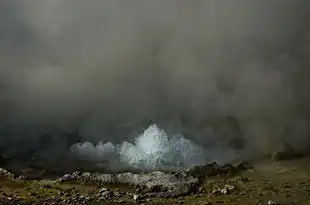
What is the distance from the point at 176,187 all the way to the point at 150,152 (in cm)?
76

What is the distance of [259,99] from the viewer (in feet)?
21.1

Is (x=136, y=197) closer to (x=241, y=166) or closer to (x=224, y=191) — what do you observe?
(x=224, y=191)

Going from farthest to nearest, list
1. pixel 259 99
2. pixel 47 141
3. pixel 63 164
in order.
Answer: pixel 259 99 < pixel 47 141 < pixel 63 164

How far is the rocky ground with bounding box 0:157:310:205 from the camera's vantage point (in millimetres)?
4863

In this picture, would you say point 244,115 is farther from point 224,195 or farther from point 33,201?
point 33,201

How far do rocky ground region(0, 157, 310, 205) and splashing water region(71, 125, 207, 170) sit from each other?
0.26m

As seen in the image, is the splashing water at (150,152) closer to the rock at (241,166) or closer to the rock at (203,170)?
the rock at (203,170)

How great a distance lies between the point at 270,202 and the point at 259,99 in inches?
73.0

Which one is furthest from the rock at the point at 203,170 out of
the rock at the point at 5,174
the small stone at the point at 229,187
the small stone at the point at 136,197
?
the rock at the point at 5,174

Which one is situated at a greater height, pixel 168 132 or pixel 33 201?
pixel 168 132

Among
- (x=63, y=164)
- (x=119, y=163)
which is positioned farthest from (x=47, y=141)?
(x=119, y=163)

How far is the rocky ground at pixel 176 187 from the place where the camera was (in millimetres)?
4863

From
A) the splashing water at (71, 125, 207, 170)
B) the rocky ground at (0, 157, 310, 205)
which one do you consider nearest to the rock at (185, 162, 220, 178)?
the rocky ground at (0, 157, 310, 205)

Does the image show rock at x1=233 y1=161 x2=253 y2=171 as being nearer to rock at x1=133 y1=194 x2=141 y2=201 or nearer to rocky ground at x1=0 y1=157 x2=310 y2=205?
rocky ground at x1=0 y1=157 x2=310 y2=205
